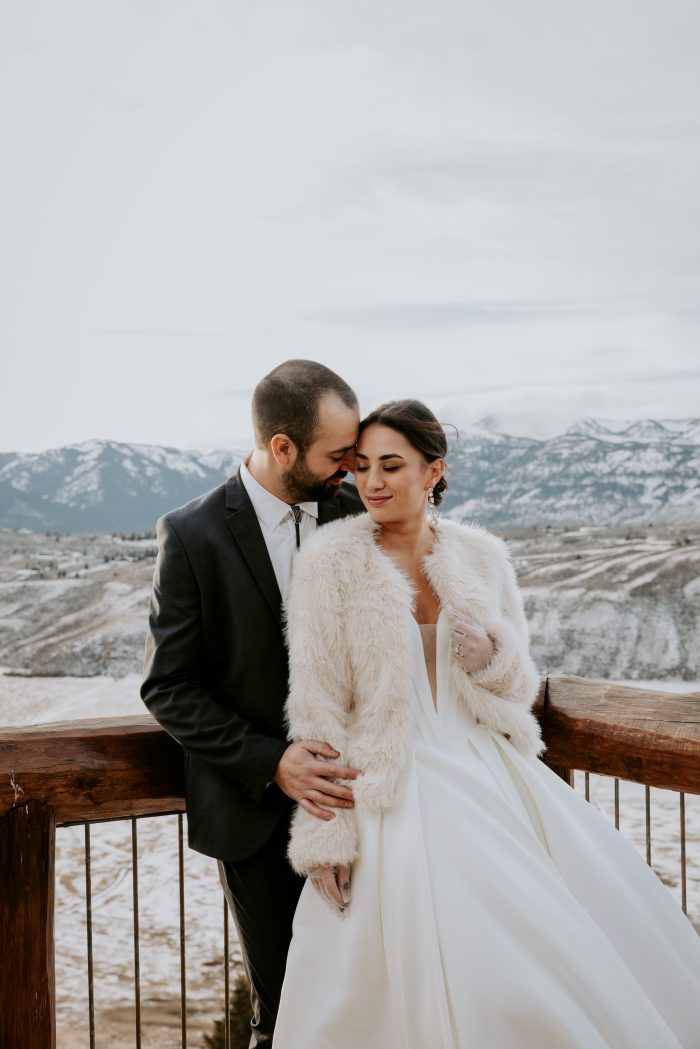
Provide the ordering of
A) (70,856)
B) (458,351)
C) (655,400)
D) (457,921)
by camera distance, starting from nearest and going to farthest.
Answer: (457,921) < (70,856) < (655,400) < (458,351)

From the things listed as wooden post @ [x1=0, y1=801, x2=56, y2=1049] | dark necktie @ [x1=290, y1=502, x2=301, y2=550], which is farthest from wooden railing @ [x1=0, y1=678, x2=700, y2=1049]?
dark necktie @ [x1=290, y1=502, x2=301, y2=550]

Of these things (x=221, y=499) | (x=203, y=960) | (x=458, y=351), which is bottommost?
(x=203, y=960)

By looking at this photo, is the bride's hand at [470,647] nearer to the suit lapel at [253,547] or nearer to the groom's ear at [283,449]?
the suit lapel at [253,547]

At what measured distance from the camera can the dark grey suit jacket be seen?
179 centimetres

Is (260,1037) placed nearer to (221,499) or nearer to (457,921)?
(457,921)

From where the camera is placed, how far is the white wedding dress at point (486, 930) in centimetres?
153

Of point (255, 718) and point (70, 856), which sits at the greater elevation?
point (255, 718)

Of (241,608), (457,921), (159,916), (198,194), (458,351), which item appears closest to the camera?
(457,921)

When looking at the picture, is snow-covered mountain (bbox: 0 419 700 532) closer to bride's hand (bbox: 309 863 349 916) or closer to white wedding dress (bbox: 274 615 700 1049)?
white wedding dress (bbox: 274 615 700 1049)

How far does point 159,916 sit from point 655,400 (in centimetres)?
3567

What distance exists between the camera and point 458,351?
51031mm

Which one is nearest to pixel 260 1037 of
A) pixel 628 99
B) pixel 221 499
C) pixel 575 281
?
pixel 221 499

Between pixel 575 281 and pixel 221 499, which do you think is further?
pixel 575 281

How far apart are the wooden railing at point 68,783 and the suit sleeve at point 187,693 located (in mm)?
200
